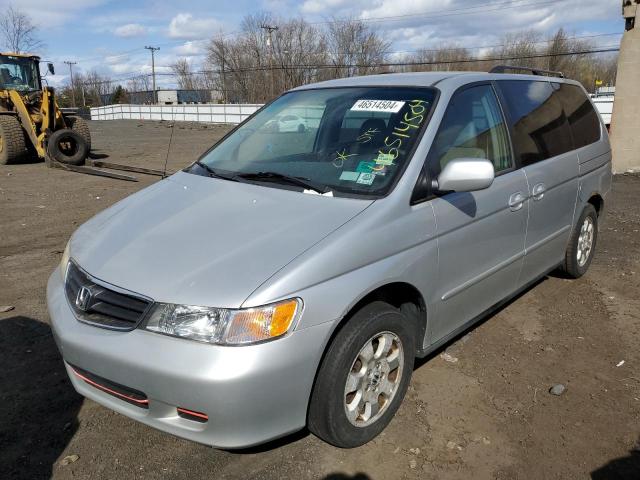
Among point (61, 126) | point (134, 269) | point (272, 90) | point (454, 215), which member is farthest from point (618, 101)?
point (272, 90)

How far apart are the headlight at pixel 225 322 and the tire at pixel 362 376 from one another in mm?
328

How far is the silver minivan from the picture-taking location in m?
2.19

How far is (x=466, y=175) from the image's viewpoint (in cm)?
278

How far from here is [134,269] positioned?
243 cm

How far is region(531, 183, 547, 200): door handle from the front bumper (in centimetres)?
214

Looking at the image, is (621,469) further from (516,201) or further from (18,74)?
(18,74)

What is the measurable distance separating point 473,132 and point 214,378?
7.29 ft

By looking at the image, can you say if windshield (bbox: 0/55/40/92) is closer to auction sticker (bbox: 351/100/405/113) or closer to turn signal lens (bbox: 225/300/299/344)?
auction sticker (bbox: 351/100/405/113)

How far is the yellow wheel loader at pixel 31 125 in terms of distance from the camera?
1368 centimetres

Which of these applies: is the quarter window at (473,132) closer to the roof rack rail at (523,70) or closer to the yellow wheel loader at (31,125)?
the roof rack rail at (523,70)

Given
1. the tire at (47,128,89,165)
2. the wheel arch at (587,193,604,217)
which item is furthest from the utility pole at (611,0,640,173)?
the tire at (47,128,89,165)

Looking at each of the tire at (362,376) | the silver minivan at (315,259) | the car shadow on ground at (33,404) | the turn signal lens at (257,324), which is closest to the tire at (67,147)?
the car shadow on ground at (33,404)

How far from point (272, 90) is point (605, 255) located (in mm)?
46973

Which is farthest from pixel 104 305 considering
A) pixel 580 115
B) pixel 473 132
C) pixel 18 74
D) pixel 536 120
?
pixel 18 74
